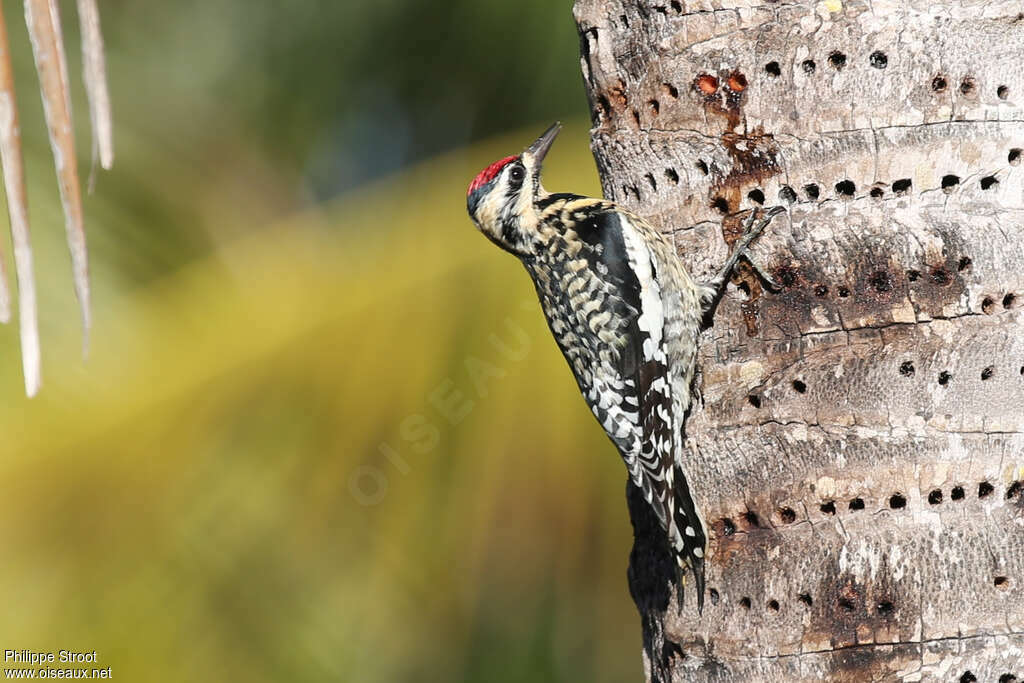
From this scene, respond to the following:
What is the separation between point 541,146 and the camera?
11.7 ft

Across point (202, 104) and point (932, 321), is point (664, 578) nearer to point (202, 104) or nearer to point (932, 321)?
point (932, 321)

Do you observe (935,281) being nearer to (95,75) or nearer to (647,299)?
(647,299)

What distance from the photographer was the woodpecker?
261 centimetres

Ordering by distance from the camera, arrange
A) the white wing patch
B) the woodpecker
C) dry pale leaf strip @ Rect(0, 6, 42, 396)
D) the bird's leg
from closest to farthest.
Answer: dry pale leaf strip @ Rect(0, 6, 42, 396), the bird's leg, the woodpecker, the white wing patch

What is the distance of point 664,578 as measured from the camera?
2.60 meters

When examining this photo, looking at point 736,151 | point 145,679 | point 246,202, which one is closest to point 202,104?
point 246,202

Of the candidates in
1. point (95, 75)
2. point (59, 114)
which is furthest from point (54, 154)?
point (95, 75)

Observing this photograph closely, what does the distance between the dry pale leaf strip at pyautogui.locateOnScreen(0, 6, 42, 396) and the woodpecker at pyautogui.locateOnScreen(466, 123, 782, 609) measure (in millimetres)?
1489

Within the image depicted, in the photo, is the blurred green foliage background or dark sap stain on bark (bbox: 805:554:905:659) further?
the blurred green foliage background

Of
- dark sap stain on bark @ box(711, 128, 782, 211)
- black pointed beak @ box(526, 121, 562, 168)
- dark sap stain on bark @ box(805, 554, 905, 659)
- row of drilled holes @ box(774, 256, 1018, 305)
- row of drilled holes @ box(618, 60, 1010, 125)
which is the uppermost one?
black pointed beak @ box(526, 121, 562, 168)

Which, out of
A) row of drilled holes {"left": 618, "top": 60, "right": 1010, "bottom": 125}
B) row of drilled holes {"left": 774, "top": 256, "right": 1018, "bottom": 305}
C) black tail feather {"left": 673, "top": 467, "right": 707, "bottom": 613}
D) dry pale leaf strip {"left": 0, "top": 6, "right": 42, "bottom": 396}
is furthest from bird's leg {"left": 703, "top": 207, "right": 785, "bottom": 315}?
dry pale leaf strip {"left": 0, "top": 6, "right": 42, "bottom": 396}

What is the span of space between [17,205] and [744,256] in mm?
1544

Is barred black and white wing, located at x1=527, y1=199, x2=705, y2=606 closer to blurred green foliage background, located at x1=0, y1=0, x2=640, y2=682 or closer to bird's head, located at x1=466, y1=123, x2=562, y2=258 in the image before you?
bird's head, located at x1=466, y1=123, x2=562, y2=258

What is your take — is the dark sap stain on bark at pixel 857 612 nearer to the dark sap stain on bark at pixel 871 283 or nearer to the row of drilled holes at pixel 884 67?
the dark sap stain on bark at pixel 871 283
